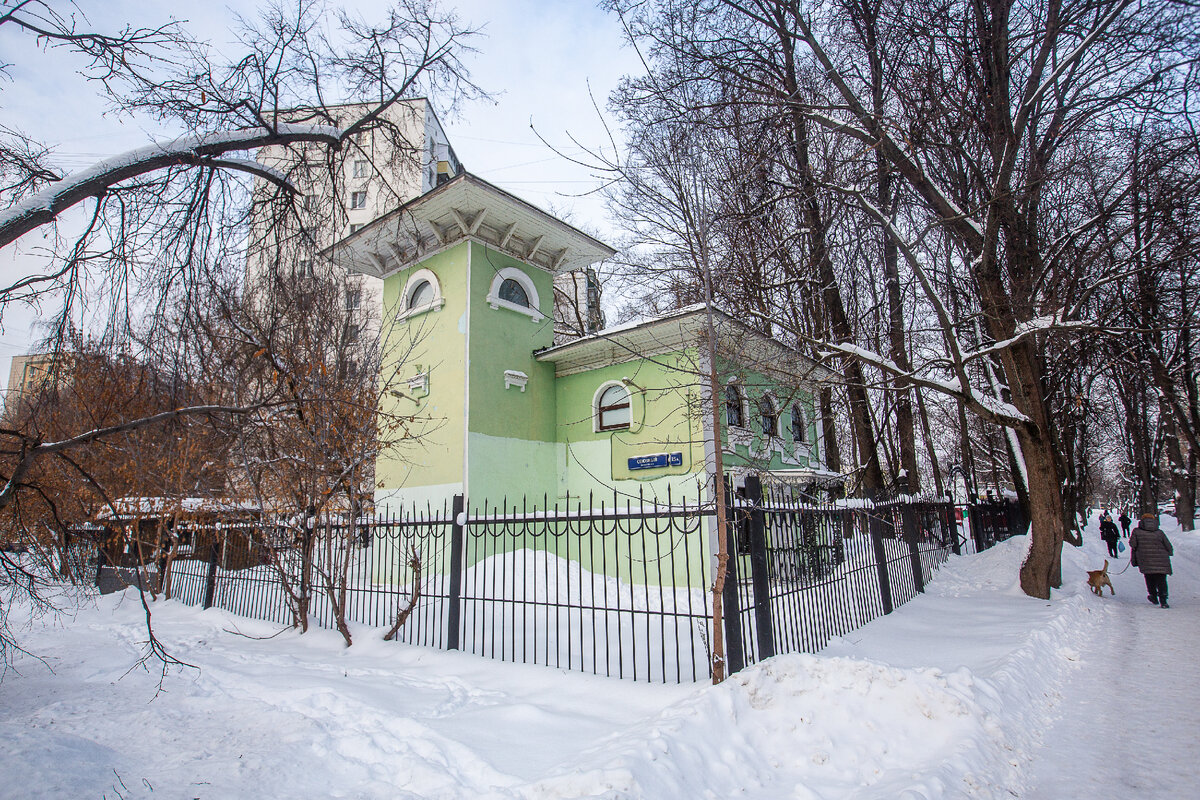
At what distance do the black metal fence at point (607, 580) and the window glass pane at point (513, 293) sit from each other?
21.6 ft

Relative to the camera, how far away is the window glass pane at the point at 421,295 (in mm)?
14959

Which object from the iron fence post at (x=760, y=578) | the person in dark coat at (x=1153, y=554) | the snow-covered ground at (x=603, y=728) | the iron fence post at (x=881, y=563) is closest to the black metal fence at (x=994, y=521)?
the person in dark coat at (x=1153, y=554)

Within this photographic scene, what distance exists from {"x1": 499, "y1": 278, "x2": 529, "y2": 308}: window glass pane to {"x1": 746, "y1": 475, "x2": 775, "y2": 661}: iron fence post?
35.0 ft

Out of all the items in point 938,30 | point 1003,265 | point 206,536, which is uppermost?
point 938,30

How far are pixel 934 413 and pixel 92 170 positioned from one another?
31.5 metres

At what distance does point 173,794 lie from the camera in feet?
11.8

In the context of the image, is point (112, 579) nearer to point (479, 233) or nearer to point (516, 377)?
point (516, 377)

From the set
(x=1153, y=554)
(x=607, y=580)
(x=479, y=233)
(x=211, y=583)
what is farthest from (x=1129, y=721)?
(x=479, y=233)

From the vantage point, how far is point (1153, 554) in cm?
1043

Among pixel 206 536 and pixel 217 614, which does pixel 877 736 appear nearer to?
pixel 217 614

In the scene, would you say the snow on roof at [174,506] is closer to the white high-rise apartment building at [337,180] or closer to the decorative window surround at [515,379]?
the white high-rise apartment building at [337,180]

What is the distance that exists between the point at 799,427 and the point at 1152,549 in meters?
8.89

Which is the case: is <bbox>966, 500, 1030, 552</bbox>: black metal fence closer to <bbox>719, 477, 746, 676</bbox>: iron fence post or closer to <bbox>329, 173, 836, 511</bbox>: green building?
<bbox>329, 173, 836, 511</bbox>: green building

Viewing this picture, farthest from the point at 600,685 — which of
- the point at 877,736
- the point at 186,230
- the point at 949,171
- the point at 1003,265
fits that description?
the point at 1003,265
